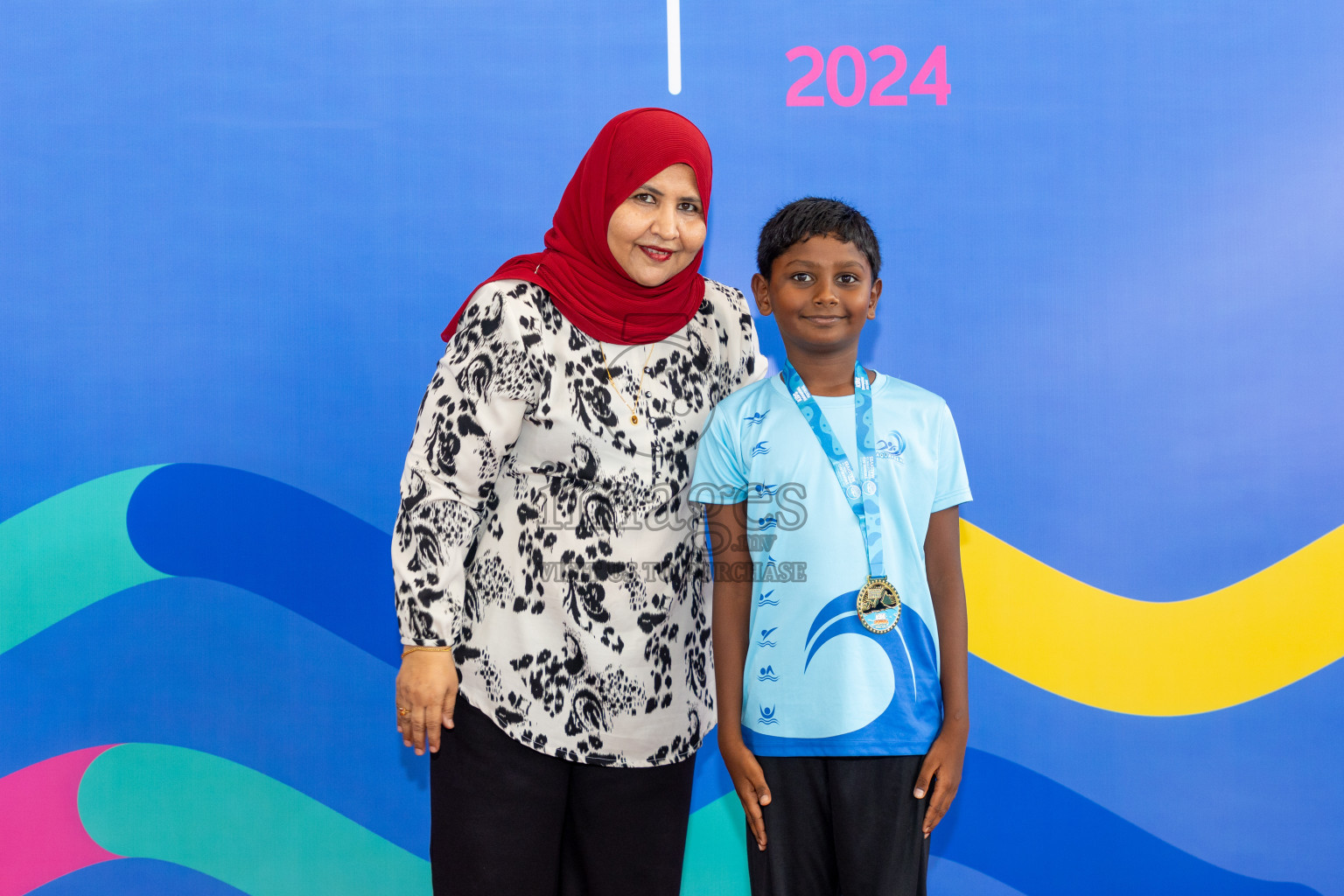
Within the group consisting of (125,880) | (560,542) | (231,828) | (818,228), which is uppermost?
(818,228)

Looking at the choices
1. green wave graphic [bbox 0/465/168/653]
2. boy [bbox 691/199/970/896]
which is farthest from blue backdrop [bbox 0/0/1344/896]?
boy [bbox 691/199/970/896]

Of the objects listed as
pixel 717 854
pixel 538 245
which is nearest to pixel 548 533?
pixel 538 245

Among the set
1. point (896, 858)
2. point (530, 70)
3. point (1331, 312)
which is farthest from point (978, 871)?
point (530, 70)

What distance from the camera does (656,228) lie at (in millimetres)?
1354

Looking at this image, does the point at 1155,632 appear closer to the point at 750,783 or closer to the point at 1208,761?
the point at 1208,761

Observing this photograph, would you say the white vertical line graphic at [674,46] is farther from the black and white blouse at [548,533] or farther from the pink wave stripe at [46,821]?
the pink wave stripe at [46,821]

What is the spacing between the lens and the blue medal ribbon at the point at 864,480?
131 cm

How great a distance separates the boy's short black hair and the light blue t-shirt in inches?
9.3

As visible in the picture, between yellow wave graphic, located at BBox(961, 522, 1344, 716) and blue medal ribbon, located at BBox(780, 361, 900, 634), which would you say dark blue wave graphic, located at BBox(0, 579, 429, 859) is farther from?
yellow wave graphic, located at BBox(961, 522, 1344, 716)

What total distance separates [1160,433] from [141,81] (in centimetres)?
243

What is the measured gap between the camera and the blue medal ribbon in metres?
1.31

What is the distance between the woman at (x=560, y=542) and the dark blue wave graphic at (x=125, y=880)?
1083 mm

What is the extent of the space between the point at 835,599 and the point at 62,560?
1.78 m

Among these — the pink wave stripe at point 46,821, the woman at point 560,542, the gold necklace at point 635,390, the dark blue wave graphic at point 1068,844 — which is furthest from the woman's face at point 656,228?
the pink wave stripe at point 46,821
